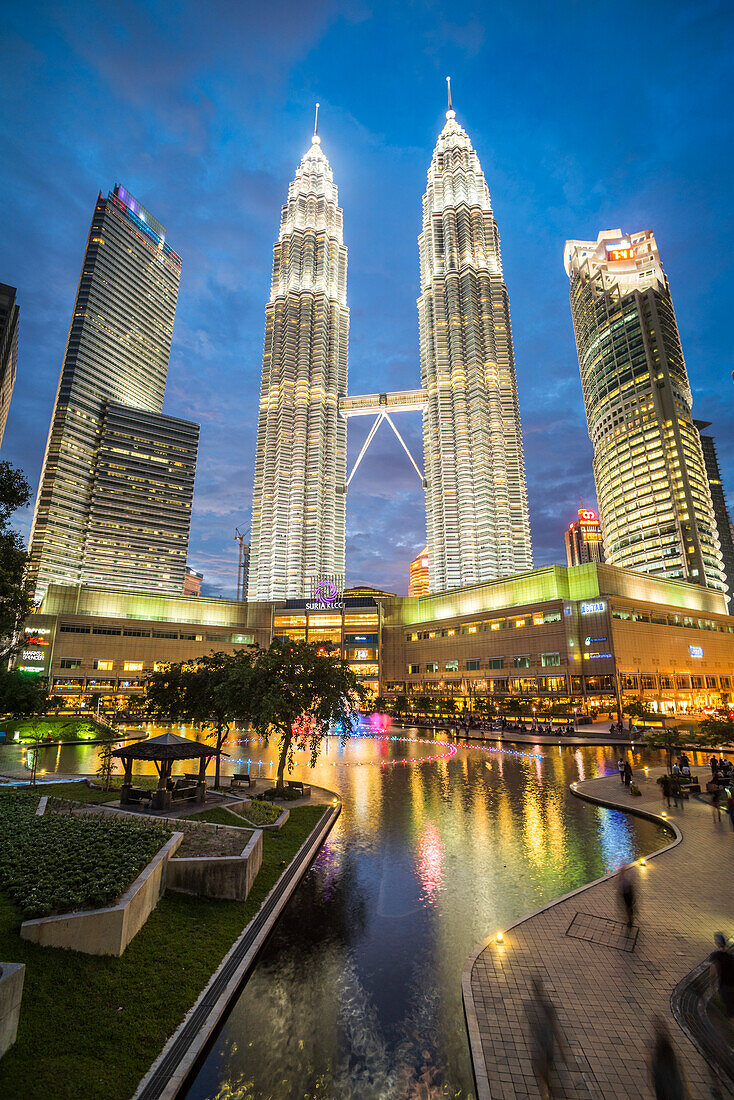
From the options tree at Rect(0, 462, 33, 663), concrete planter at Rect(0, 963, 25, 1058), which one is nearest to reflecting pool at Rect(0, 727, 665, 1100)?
concrete planter at Rect(0, 963, 25, 1058)

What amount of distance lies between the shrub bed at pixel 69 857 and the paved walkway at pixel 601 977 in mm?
7807

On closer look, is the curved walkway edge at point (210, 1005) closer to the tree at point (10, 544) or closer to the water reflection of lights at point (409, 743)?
the water reflection of lights at point (409, 743)

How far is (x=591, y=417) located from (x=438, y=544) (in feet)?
253

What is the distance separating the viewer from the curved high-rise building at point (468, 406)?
479 ft

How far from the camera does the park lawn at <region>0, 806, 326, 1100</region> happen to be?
6.98 metres

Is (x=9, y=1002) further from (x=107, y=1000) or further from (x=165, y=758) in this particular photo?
(x=165, y=758)

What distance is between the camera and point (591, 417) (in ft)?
582

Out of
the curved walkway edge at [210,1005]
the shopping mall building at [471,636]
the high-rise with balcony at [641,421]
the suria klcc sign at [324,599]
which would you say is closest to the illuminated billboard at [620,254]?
the high-rise with balcony at [641,421]

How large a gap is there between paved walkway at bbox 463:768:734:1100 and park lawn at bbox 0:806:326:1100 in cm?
510

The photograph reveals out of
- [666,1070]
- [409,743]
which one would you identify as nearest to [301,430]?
[409,743]

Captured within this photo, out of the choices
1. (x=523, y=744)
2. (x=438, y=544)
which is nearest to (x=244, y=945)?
(x=523, y=744)

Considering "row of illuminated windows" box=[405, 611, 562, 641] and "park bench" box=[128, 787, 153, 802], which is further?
"row of illuminated windows" box=[405, 611, 562, 641]

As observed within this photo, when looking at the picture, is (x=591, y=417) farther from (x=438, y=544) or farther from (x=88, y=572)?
(x=88, y=572)

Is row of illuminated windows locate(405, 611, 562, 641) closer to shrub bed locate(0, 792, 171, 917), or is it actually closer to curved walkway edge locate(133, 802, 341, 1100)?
curved walkway edge locate(133, 802, 341, 1100)
